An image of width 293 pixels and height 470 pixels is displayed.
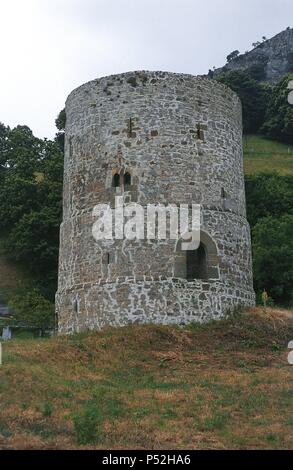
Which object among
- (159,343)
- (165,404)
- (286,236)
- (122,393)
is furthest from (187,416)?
(286,236)

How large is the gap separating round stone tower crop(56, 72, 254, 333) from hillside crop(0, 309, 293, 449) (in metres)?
0.93

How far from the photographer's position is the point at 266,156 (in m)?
59.0

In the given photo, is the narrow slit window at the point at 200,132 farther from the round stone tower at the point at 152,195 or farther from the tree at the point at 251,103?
the tree at the point at 251,103

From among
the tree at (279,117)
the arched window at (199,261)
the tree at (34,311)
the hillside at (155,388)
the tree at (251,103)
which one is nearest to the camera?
the hillside at (155,388)

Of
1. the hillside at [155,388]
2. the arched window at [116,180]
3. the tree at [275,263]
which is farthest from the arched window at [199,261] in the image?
the tree at [275,263]

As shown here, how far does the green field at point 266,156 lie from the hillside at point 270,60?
30.6 m

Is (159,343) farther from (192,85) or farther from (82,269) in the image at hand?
(192,85)

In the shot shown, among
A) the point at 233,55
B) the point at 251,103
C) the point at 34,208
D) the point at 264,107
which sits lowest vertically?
the point at 34,208

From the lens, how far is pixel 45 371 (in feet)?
45.8

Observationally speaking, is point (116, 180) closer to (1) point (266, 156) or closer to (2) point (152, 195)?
(2) point (152, 195)

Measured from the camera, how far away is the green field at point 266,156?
53.3 m

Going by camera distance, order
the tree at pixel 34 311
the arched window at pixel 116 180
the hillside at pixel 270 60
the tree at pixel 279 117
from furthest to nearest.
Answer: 1. the hillside at pixel 270 60
2. the tree at pixel 279 117
3. the tree at pixel 34 311
4. the arched window at pixel 116 180

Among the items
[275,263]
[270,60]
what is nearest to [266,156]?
[275,263]

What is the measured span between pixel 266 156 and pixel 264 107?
10.4 m
